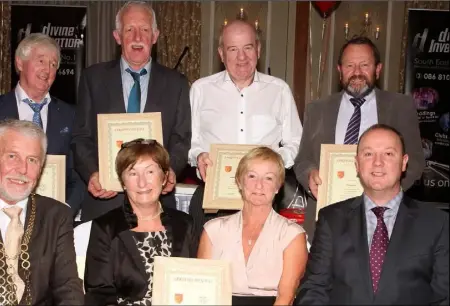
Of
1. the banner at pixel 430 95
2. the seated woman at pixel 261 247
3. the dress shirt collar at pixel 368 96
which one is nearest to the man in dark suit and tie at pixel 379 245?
the seated woman at pixel 261 247

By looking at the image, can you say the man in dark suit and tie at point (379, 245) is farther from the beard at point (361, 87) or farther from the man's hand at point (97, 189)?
the man's hand at point (97, 189)

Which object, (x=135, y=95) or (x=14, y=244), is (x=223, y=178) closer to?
(x=135, y=95)

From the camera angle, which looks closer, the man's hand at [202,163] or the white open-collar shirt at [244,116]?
the man's hand at [202,163]

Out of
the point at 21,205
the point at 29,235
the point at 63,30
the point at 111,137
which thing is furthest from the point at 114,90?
the point at 63,30

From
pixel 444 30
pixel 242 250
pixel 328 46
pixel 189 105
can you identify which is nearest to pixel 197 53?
pixel 328 46

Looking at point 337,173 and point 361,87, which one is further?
point 361,87

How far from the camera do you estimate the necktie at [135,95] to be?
16.0 feet

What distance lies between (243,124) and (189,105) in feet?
1.26

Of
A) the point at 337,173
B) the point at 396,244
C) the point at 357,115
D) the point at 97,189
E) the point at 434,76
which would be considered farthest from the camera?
the point at 434,76

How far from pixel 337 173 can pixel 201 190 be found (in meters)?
1.02

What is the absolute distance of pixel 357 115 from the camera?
476 centimetres

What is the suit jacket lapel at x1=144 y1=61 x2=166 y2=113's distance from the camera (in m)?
4.85

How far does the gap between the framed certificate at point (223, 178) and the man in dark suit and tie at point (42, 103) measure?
1.03m

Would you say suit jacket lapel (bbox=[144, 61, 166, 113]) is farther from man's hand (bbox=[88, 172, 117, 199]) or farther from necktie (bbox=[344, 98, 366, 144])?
necktie (bbox=[344, 98, 366, 144])
